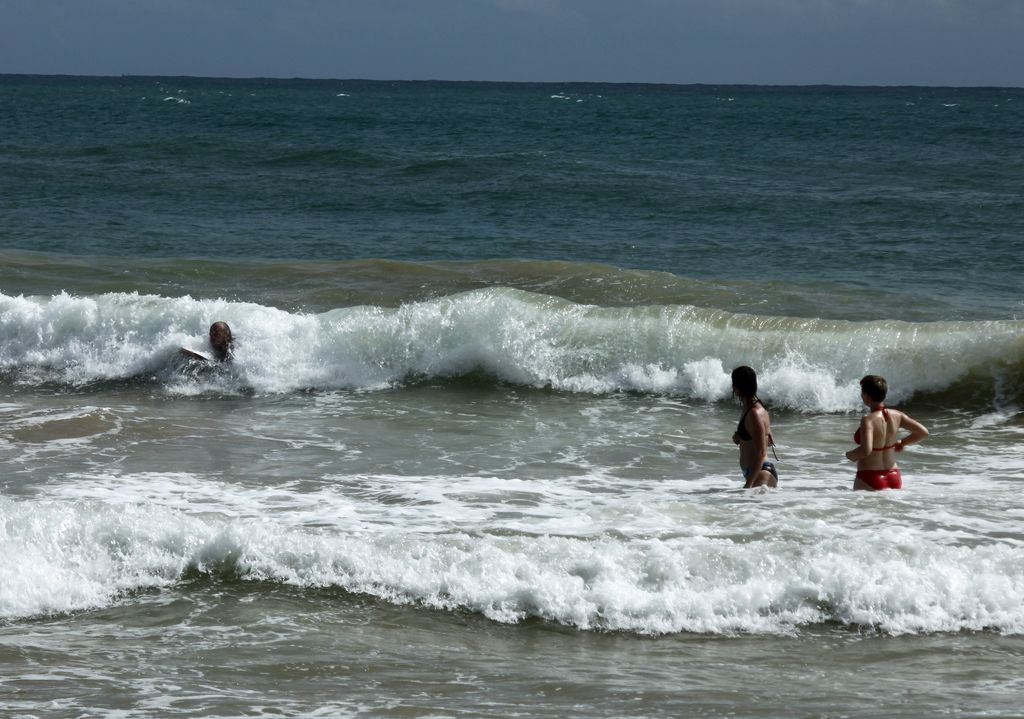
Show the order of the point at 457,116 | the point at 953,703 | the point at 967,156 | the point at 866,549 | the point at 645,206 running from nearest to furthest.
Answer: the point at 953,703, the point at 866,549, the point at 645,206, the point at 967,156, the point at 457,116

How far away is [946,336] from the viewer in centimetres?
1270

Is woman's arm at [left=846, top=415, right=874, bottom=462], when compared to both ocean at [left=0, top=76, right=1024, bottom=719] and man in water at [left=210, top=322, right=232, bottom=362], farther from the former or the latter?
man in water at [left=210, top=322, right=232, bottom=362]

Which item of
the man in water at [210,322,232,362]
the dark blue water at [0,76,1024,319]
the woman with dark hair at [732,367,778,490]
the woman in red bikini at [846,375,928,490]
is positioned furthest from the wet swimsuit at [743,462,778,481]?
the dark blue water at [0,76,1024,319]

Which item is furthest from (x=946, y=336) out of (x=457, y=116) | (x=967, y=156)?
(x=457, y=116)

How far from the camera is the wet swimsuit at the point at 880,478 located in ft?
26.9

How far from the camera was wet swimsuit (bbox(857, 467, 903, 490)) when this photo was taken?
820 cm

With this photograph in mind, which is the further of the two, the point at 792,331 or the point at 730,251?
the point at 730,251

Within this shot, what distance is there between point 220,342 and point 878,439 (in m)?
7.27

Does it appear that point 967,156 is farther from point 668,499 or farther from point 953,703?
point 953,703

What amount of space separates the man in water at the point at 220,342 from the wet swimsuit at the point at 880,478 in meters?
7.10

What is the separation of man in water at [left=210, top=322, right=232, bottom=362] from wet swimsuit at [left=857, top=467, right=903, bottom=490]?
23.3ft

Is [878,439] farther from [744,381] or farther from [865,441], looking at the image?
[744,381]

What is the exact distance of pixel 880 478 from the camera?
820 cm

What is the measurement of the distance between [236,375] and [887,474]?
23.4 feet
